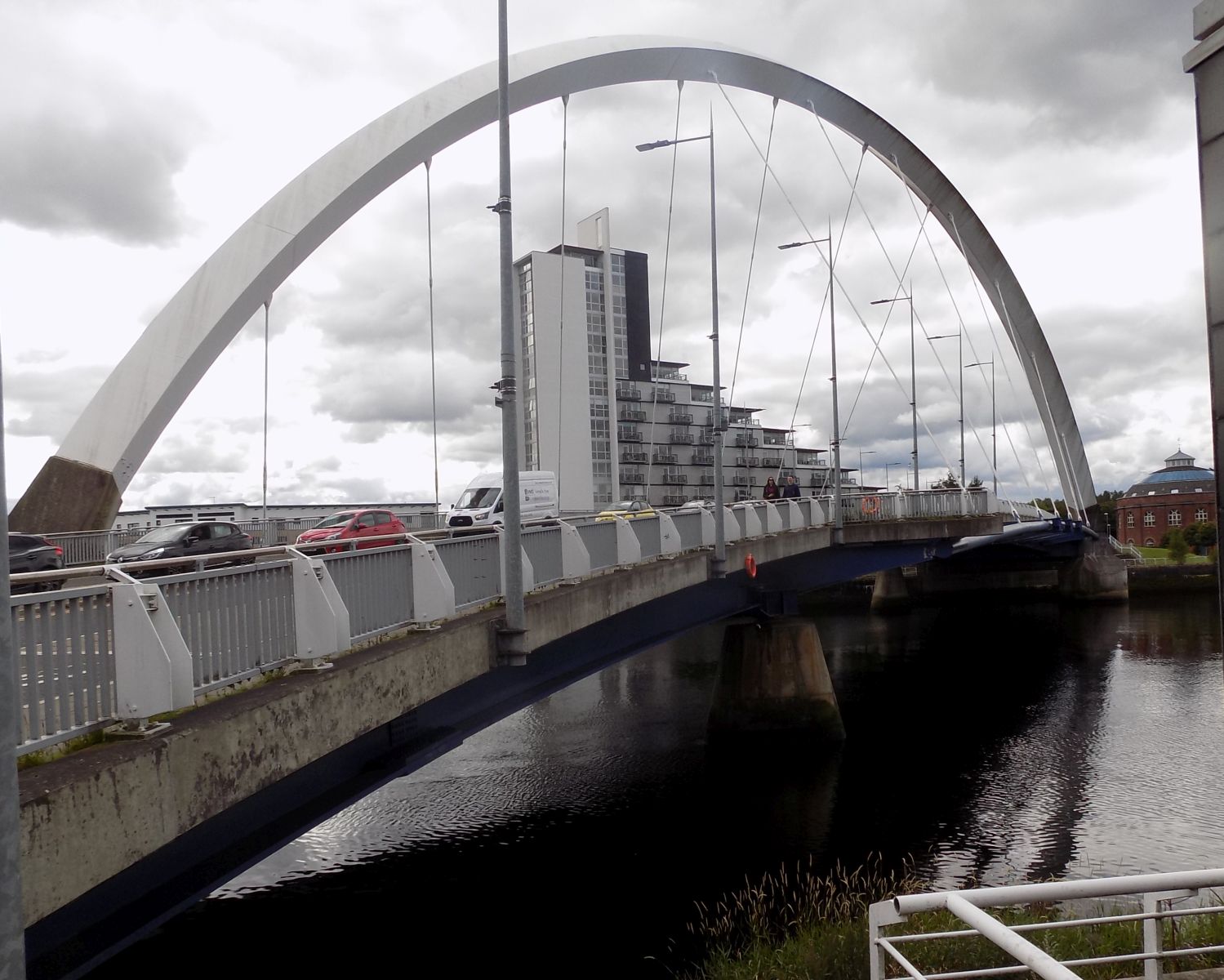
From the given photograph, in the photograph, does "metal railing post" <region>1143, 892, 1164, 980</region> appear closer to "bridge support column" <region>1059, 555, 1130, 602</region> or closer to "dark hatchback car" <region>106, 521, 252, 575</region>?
"dark hatchback car" <region>106, 521, 252, 575</region>

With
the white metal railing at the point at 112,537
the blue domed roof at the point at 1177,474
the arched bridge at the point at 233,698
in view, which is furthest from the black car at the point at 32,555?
the blue domed roof at the point at 1177,474

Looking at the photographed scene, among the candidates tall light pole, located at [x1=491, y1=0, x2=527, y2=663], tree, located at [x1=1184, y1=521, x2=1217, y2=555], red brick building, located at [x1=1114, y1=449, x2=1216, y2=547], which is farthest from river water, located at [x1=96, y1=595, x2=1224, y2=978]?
red brick building, located at [x1=1114, y1=449, x2=1216, y2=547]

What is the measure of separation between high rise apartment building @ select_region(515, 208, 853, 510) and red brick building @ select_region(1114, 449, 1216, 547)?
111 feet

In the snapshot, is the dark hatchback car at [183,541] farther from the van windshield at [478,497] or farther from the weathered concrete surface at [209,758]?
the weathered concrete surface at [209,758]

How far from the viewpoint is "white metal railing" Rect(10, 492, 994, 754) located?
5734 mm

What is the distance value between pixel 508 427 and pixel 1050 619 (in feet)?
185

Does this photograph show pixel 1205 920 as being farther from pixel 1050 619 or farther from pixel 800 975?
pixel 1050 619

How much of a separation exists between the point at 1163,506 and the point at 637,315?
62386 mm

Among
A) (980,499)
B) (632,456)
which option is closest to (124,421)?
(980,499)

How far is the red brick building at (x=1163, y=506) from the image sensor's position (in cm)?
10450

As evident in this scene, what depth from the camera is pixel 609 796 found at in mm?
22094

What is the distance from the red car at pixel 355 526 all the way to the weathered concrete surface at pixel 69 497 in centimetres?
448

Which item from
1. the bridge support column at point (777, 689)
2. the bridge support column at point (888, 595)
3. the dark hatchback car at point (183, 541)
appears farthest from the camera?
the bridge support column at point (888, 595)

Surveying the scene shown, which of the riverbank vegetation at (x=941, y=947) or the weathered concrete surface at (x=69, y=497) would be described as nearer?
the riverbank vegetation at (x=941, y=947)
